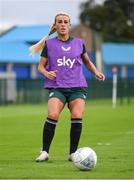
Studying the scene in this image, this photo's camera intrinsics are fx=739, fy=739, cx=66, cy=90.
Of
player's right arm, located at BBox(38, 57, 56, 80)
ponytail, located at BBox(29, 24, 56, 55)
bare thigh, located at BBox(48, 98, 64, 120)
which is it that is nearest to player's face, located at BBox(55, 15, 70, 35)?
ponytail, located at BBox(29, 24, 56, 55)

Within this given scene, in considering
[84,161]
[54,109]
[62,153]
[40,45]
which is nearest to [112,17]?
[62,153]

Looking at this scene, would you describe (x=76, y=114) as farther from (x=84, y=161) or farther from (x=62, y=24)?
(x=62, y=24)

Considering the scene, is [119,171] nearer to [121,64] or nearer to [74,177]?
[74,177]

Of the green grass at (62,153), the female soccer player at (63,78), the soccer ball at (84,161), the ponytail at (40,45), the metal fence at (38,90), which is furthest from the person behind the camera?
the metal fence at (38,90)

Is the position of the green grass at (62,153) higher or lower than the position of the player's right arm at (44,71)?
lower

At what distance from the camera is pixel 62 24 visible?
11.9m

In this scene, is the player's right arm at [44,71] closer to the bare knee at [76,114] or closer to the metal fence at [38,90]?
the bare knee at [76,114]

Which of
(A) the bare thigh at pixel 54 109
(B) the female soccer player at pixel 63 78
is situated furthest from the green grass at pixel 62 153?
(A) the bare thigh at pixel 54 109

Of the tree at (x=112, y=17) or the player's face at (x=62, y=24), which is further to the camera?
the tree at (x=112, y=17)

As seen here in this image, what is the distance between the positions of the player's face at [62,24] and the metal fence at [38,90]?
117 feet

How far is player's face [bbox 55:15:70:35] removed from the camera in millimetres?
11898

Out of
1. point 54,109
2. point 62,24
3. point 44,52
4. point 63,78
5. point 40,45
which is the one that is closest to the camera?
point 54,109

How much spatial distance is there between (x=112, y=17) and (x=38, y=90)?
2205 inches

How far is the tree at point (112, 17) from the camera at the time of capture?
10375 centimetres
